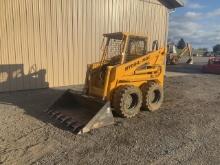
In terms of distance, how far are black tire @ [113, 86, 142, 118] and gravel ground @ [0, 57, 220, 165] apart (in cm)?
21

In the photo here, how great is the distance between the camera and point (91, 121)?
6531 mm

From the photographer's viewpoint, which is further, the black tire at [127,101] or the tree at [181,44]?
the tree at [181,44]

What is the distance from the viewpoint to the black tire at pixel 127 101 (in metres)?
7.42

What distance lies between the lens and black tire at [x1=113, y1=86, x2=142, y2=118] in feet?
24.3

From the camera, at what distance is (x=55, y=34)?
11.7 metres

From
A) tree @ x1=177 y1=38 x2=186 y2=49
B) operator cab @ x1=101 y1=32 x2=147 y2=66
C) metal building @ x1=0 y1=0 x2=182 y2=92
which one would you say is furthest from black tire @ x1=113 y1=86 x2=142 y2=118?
tree @ x1=177 y1=38 x2=186 y2=49

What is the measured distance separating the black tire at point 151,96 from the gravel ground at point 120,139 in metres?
0.25

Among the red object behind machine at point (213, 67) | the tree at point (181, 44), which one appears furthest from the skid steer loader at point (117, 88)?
the tree at point (181, 44)

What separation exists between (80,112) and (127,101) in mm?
1326

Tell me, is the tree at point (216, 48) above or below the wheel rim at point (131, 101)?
above

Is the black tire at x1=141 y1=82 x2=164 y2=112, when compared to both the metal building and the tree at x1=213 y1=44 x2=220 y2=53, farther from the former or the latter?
the tree at x1=213 y1=44 x2=220 y2=53

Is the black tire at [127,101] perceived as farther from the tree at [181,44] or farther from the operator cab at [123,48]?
the tree at [181,44]

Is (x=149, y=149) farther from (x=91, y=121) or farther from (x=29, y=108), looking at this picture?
(x=29, y=108)

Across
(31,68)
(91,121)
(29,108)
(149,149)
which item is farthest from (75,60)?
(149,149)
